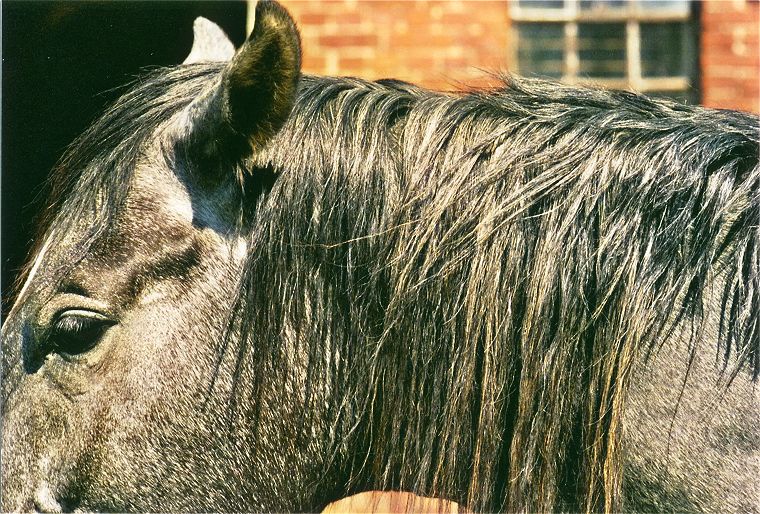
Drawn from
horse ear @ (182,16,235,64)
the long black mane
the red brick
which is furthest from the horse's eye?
the red brick

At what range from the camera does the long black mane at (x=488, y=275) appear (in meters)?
1.49

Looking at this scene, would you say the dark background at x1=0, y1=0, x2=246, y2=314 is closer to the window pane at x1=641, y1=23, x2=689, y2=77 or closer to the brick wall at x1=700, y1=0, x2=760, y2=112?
the brick wall at x1=700, y1=0, x2=760, y2=112

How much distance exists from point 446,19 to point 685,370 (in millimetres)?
3665

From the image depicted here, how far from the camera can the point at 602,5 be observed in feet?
18.5

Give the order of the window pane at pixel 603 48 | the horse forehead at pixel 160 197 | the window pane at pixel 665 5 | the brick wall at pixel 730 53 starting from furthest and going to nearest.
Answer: the window pane at pixel 603 48
the window pane at pixel 665 5
the brick wall at pixel 730 53
the horse forehead at pixel 160 197

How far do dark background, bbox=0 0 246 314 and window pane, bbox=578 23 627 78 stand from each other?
3.78 meters

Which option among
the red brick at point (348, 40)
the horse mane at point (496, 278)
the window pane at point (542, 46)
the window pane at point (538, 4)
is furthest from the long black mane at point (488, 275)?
the window pane at point (538, 4)

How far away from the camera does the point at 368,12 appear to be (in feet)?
15.7

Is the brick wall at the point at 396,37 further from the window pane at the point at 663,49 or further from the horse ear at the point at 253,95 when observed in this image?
the horse ear at the point at 253,95

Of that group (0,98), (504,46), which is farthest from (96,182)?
(504,46)

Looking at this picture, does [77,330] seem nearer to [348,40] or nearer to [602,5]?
[348,40]

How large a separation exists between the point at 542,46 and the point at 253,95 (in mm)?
4408

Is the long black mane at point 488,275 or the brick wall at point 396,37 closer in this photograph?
the long black mane at point 488,275

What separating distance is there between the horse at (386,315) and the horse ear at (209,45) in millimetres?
579
